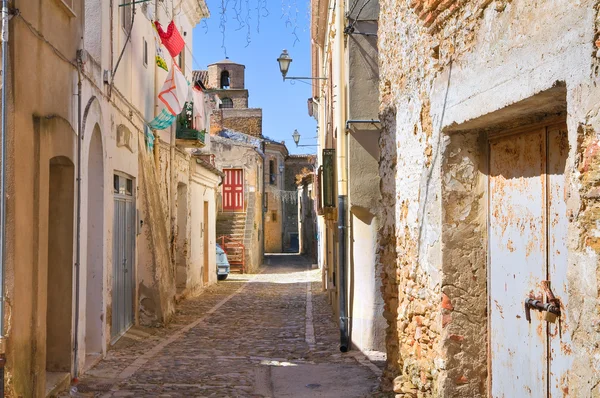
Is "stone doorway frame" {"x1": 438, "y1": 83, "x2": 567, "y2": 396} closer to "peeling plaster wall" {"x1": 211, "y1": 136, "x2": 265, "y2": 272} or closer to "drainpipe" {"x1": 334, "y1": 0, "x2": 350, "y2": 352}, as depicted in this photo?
"drainpipe" {"x1": 334, "y1": 0, "x2": 350, "y2": 352}

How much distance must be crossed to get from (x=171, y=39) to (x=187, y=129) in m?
3.77

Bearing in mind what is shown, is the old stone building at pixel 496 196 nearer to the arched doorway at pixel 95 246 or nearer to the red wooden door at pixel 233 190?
the arched doorway at pixel 95 246

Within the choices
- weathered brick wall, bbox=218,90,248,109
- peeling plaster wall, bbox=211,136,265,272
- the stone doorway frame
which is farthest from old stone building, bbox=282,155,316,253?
the stone doorway frame

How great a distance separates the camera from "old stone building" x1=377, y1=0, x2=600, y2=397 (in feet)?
10.3

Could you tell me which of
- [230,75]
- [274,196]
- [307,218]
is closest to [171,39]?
[307,218]

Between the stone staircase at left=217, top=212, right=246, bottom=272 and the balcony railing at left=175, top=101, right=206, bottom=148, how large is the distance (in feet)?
42.3

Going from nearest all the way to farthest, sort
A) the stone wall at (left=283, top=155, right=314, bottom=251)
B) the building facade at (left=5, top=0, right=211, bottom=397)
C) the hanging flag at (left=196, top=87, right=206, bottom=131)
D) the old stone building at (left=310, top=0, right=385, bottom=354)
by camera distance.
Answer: the building facade at (left=5, top=0, right=211, bottom=397) → the old stone building at (left=310, top=0, right=385, bottom=354) → the hanging flag at (left=196, top=87, right=206, bottom=131) → the stone wall at (left=283, top=155, right=314, bottom=251)

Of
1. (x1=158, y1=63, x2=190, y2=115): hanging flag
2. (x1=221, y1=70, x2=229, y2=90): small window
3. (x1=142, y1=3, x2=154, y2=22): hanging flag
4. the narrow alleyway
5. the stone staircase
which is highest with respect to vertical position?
(x1=221, y1=70, x2=229, y2=90): small window

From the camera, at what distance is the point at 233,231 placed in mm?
30781

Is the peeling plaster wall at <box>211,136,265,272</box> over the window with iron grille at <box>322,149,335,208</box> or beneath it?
over

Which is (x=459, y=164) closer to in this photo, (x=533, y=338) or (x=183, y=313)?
(x=533, y=338)

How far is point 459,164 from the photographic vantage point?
15.9ft

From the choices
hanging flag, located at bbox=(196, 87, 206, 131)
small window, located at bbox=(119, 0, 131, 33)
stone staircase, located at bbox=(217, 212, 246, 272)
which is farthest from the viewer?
stone staircase, located at bbox=(217, 212, 246, 272)

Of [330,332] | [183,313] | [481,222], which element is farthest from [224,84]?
[481,222]
